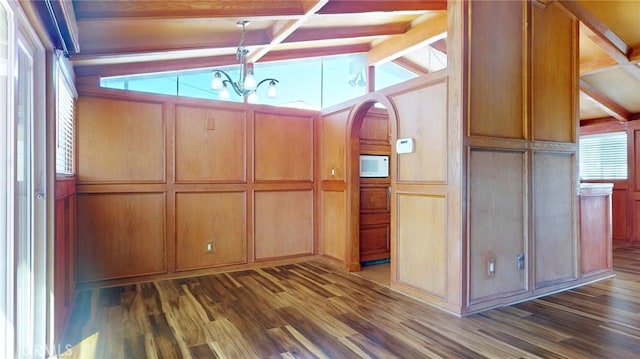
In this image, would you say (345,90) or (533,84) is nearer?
(533,84)

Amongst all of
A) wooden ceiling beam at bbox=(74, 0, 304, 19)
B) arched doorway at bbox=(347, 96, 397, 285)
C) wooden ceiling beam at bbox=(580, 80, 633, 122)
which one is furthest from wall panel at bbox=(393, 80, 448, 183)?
wooden ceiling beam at bbox=(580, 80, 633, 122)

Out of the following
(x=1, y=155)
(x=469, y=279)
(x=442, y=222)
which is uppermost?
(x=1, y=155)

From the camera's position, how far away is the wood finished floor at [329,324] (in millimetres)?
2463

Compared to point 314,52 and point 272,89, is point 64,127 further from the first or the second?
point 314,52

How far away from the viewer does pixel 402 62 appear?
5.80 meters

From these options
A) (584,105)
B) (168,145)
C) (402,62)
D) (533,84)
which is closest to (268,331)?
(168,145)

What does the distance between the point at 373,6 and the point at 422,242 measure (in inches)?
98.1

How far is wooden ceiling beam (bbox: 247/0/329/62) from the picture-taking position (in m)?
3.36

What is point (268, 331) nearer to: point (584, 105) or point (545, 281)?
point (545, 281)

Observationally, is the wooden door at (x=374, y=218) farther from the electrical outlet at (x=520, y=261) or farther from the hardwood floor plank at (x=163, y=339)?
the hardwood floor plank at (x=163, y=339)

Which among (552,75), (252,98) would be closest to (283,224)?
(252,98)

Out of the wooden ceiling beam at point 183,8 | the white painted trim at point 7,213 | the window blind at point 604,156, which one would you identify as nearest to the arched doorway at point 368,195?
the wooden ceiling beam at point 183,8

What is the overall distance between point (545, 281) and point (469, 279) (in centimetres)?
114

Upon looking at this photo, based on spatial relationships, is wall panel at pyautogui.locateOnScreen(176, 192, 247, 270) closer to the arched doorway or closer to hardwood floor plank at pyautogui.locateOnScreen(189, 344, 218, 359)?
the arched doorway
